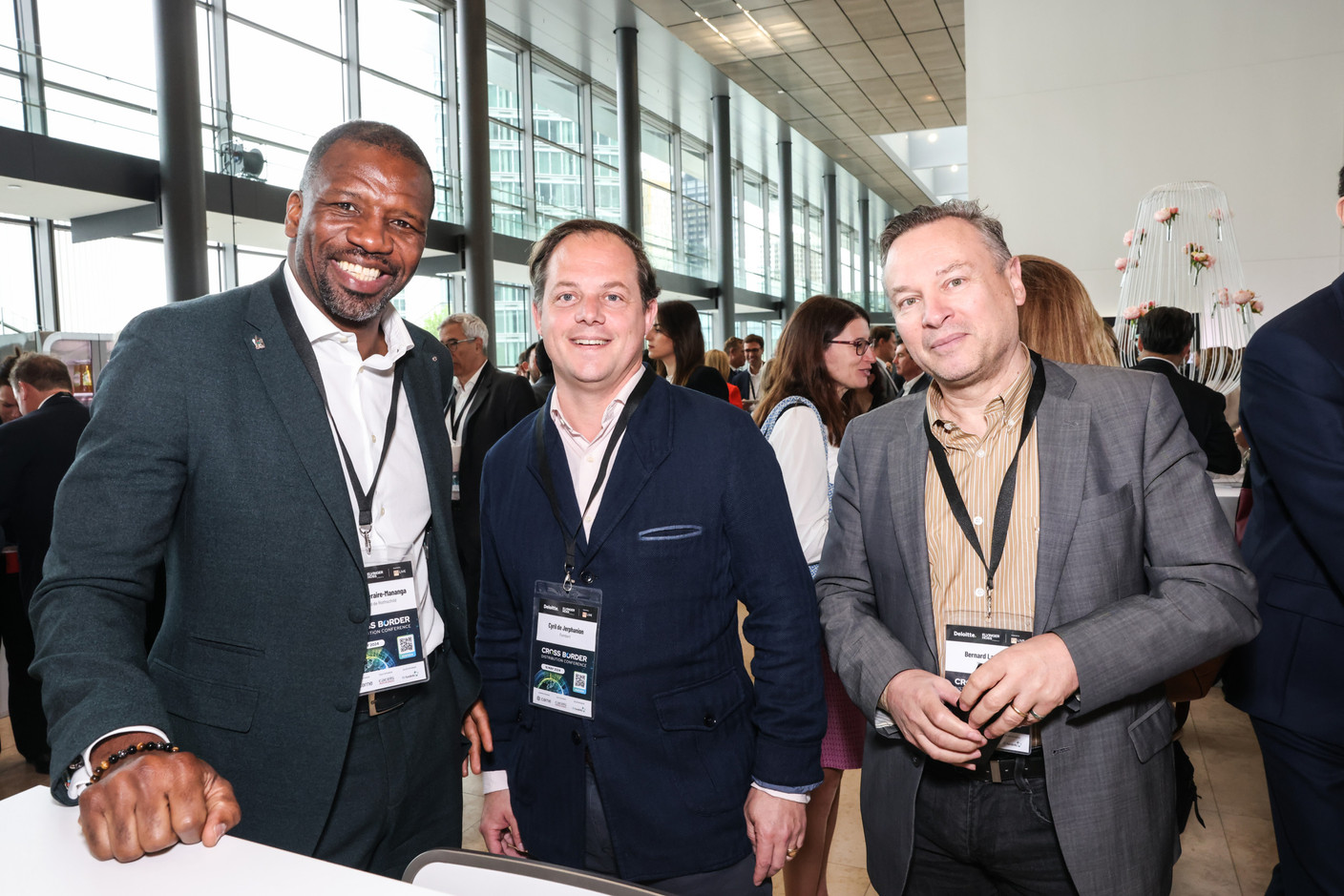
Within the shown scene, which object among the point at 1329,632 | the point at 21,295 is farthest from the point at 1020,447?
the point at 21,295

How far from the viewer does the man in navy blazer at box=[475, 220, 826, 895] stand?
147 centimetres

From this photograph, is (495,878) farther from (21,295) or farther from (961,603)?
(21,295)

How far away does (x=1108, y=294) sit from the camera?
540 cm


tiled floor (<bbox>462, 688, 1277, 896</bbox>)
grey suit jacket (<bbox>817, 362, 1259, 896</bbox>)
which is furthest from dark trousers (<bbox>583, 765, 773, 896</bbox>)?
tiled floor (<bbox>462, 688, 1277, 896</bbox>)

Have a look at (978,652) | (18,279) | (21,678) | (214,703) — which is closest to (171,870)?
(214,703)

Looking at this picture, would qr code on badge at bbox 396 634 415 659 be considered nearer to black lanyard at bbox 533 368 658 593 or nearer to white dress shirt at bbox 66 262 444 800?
white dress shirt at bbox 66 262 444 800

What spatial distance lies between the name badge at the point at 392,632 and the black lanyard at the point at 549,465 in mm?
271

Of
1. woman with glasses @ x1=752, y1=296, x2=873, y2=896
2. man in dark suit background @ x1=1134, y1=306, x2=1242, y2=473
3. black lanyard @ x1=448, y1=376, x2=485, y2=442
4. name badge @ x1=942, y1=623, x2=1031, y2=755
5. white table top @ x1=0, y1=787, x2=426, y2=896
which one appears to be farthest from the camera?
black lanyard @ x1=448, y1=376, x2=485, y2=442

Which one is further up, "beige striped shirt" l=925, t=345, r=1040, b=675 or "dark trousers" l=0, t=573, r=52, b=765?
"beige striped shirt" l=925, t=345, r=1040, b=675

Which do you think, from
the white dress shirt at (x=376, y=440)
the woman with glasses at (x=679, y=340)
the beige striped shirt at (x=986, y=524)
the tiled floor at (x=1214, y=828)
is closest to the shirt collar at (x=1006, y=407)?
the beige striped shirt at (x=986, y=524)

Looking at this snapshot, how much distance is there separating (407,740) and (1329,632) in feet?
5.43

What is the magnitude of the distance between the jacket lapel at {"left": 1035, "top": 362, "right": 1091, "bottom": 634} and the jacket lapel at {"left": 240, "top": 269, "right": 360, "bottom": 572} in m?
1.11

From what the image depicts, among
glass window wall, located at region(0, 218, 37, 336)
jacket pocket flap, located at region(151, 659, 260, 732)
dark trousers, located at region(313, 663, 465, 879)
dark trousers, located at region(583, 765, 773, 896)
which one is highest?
glass window wall, located at region(0, 218, 37, 336)

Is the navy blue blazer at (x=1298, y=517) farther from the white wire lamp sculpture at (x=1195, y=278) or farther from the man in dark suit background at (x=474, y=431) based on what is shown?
the man in dark suit background at (x=474, y=431)
